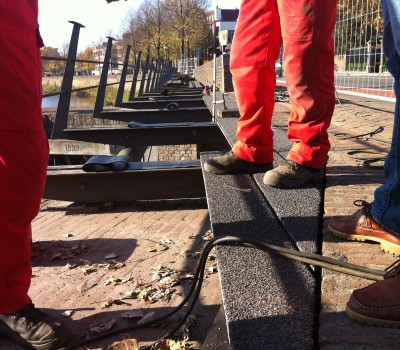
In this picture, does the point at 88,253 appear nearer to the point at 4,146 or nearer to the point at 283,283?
the point at 4,146

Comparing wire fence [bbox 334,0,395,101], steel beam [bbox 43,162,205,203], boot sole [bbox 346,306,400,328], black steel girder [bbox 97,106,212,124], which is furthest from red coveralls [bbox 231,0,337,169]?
black steel girder [bbox 97,106,212,124]

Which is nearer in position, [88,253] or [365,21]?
[88,253]

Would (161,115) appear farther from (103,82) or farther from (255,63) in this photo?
(255,63)

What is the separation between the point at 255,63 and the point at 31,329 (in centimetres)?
174

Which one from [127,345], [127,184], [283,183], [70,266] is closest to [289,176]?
[283,183]

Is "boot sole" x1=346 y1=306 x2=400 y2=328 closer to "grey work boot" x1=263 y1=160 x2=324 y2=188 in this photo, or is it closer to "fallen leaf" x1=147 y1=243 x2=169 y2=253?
→ "grey work boot" x1=263 y1=160 x2=324 y2=188

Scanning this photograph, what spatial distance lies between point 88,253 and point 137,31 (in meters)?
48.4

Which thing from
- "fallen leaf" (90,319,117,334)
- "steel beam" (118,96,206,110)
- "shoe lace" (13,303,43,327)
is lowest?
"fallen leaf" (90,319,117,334)

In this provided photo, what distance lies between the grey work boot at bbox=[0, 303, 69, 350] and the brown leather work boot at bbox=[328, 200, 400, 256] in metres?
1.26

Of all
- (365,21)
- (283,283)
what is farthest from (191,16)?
(283,283)

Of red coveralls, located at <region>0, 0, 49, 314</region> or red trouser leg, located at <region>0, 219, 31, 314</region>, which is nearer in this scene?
red coveralls, located at <region>0, 0, 49, 314</region>

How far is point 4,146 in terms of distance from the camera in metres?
1.77

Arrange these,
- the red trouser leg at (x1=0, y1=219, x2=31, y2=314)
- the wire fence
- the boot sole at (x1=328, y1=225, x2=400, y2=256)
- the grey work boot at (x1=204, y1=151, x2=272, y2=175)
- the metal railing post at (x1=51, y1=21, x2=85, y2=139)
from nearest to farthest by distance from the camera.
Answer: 1. the boot sole at (x1=328, y1=225, x2=400, y2=256)
2. the red trouser leg at (x1=0, y1=219, x2=31, y2=314)
3. the grey work boot at (x1=204, y1=151, x2=272, y2=175)
4. the metal railing post at (x1=51, y1=21, x2=85, y2=139)
5. the wire fence

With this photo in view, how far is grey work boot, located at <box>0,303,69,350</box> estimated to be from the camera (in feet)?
6.52
